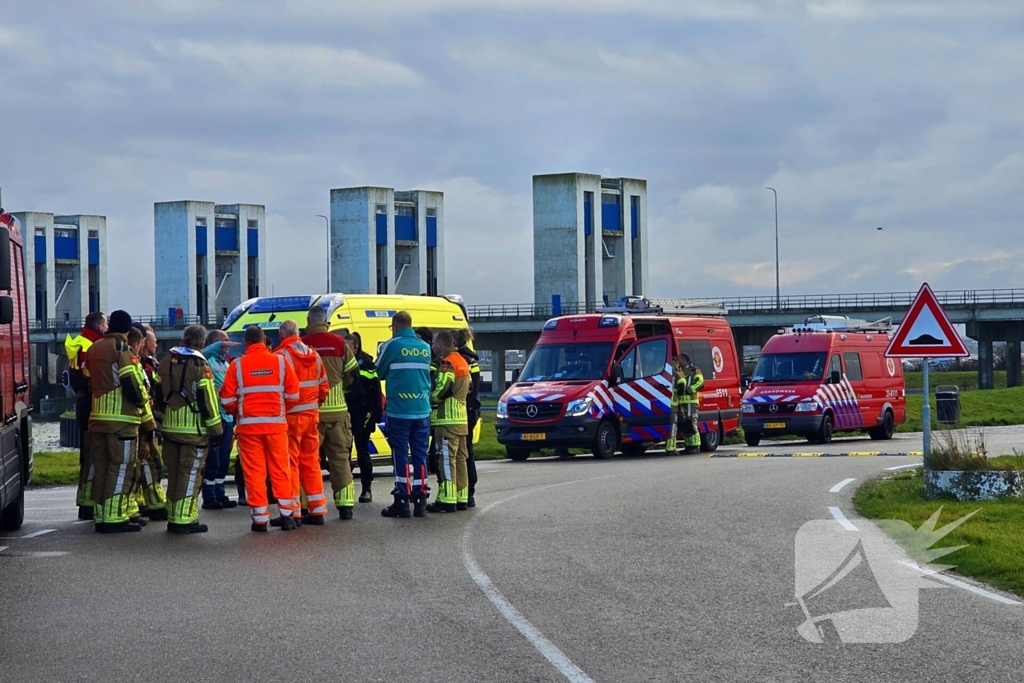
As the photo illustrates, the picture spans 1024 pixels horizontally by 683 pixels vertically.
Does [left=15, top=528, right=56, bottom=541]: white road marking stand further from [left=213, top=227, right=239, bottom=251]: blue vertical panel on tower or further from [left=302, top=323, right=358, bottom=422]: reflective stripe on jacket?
[left=213, top=227, right=239, bottom=251]: blue vertical panel on tower

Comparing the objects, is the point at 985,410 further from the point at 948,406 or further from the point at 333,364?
the point at 333,364

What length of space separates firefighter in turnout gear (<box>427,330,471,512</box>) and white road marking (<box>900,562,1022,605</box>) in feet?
17.6

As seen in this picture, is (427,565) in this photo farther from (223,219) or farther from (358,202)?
(223,219)

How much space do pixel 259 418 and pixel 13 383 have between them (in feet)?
7.27

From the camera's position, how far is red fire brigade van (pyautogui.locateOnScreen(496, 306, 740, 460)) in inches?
989

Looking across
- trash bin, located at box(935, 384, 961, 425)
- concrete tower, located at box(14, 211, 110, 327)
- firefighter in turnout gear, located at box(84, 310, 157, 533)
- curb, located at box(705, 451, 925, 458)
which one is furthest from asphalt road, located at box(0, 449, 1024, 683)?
concrete tower, located at box(14, 211, 110, 327)

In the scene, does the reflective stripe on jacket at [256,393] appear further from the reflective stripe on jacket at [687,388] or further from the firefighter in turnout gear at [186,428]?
the reflective stripe on jacket at [687,388]

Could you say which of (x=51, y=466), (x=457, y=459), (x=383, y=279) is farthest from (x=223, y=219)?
(x=457, y=459)

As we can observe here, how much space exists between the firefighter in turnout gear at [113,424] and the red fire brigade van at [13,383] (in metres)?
0.65

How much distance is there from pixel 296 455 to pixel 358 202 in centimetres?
5833

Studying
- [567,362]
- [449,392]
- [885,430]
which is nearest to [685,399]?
[567,362]

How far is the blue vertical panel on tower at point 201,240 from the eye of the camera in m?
80.2

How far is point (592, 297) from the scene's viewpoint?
7369 cm

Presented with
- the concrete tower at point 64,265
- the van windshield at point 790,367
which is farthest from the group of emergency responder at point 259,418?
the concrete tower at point 64,265
